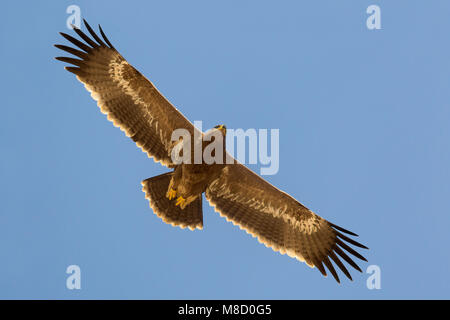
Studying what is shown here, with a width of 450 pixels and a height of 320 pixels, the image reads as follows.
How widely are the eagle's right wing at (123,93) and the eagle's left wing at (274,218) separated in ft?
4.13

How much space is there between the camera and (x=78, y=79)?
32.6ft

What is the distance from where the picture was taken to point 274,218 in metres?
10.6

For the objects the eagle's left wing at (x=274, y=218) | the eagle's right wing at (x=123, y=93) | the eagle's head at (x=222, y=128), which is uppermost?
the eagle's right wing at (x=123, y=93)

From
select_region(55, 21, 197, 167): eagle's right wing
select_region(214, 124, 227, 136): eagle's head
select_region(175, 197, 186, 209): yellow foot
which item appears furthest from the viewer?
select_region(175, 197, 186, 209): yellow foot

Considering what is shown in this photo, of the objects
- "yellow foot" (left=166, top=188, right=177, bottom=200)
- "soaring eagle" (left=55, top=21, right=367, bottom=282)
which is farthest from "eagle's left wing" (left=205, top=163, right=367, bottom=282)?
"yellow foot" (left=166, top=188, right=177, bottom=200)

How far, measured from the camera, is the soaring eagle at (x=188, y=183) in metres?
9.92

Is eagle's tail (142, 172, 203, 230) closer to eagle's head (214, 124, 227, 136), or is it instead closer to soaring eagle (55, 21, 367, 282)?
soaring eagle (55, 21, 367, 282)

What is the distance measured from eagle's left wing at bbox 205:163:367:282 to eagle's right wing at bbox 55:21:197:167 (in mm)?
1258

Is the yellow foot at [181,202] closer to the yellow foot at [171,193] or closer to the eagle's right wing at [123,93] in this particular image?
the yellow foot at [171,193]

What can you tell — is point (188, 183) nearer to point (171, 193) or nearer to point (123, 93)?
point (171, 193)

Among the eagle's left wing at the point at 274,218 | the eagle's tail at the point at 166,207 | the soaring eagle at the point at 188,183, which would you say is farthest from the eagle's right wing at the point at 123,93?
the eagle's left wing at the point at 274,218

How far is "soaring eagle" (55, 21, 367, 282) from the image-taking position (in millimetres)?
9922

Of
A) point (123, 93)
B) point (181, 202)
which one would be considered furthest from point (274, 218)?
point (123, 93)
